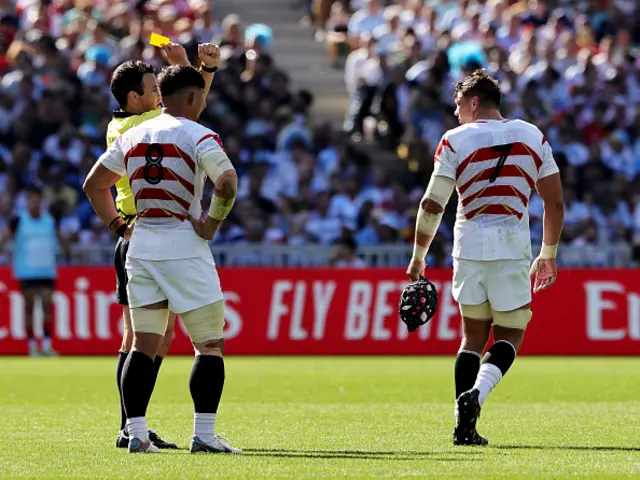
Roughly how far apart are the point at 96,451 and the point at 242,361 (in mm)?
10206

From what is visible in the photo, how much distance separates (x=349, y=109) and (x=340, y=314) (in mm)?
6903

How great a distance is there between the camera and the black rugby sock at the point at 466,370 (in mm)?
9266

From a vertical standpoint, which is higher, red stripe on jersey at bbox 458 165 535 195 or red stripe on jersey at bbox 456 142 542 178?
red stripe on jersey at bbox 456 142 542 178

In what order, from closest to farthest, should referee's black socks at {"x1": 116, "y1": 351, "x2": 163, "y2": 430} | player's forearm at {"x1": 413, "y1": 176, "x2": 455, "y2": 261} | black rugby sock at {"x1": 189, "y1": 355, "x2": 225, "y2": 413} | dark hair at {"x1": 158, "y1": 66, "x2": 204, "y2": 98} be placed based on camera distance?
black rugby sock at {"x1": 189, "y1": 355, "x2": 225, "y2": 413} → dark hair at {"x1": 158, "y1": 66, "x2": 204, "y2": 98} → referee's black socks at {"x1": 116, "y1": 351, "x2": 163, "y2": 430} → player's forearm at {"x1": 413, "y1": 176, "x2": 455, "y2": 261}

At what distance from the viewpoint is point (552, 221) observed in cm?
936

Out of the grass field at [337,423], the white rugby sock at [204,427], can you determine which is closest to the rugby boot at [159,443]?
the grass field at [337,423]

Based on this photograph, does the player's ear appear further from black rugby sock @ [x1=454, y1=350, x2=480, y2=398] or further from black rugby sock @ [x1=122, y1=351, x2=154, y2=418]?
black rugby sock @ [x1=454, y1=350, x2=480, y2=398]

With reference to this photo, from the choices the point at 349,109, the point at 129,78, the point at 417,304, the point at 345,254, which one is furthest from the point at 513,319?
the point at 349,109

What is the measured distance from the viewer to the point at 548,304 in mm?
20125

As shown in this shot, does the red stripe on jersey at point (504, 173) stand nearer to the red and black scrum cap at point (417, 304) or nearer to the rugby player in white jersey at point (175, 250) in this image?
the red and black scrum cap at point (417, 304)

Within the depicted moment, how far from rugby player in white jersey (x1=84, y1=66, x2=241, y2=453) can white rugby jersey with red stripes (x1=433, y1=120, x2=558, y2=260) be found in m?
1.67

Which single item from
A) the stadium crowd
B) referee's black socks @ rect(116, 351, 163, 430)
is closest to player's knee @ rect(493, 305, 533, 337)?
referee's black socks @ rect(116, 351, 163, 430)

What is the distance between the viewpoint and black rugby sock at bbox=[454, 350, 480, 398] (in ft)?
30.4

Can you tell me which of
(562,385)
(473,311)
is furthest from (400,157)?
(473,311)
